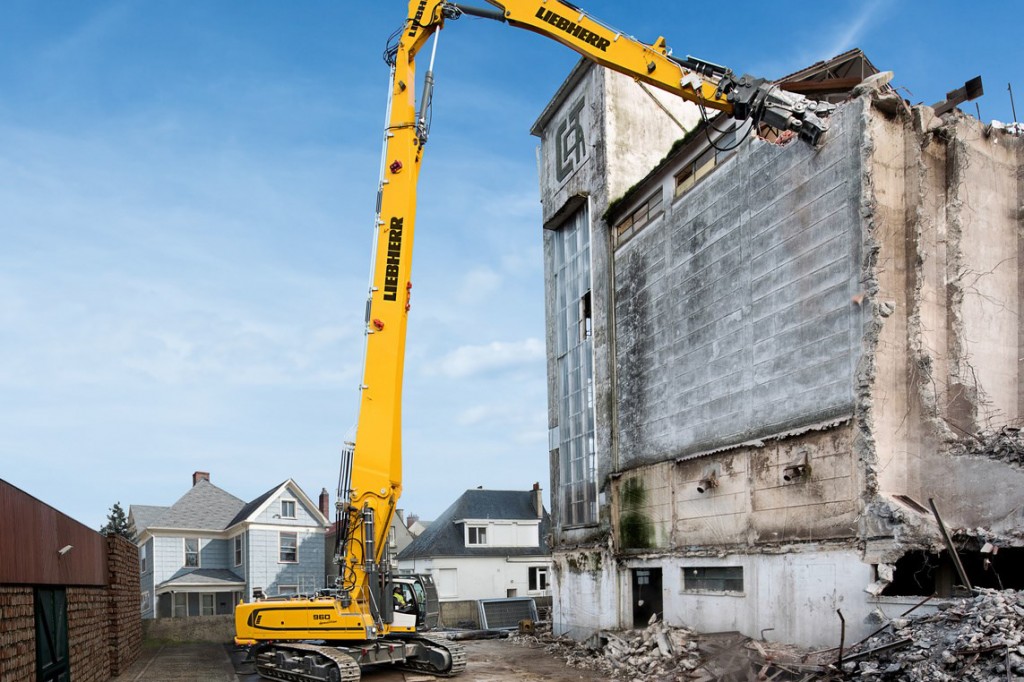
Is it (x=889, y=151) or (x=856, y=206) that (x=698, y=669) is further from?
(x=889, y=151)

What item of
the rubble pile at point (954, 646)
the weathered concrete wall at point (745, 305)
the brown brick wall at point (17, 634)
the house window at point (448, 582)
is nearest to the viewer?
the brown brick wall at point (17, 634)

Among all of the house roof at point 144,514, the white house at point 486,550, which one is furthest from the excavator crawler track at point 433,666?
the house roof at point 144,514

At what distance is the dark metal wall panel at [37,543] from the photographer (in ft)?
31.0

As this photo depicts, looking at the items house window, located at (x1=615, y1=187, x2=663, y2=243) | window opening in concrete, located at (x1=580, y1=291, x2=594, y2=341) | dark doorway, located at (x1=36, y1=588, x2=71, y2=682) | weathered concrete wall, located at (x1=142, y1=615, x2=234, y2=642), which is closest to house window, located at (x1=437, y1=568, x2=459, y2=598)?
weathered concrete wall, located at (x1=142, y1=615, x2=234, y2=642)

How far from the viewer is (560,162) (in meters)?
26.2

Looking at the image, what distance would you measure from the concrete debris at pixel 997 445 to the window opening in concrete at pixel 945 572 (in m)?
1.47

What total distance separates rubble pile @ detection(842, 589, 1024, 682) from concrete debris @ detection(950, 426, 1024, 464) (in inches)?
91.0

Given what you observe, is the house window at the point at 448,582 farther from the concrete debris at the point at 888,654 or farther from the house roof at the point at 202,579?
the concrete debris at the point at 888,654

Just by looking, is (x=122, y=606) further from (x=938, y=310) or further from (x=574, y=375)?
(x=938, y=310)

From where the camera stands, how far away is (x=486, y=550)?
4134 cm

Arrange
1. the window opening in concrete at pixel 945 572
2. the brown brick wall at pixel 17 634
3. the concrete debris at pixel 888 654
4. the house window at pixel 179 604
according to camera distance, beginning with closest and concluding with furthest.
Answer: the brown brick wall at pixel 17 634 → the concrete debris at pixel 888 654 → the window opening in concrete at pixel 945 572 → the house window at pixel 179 604

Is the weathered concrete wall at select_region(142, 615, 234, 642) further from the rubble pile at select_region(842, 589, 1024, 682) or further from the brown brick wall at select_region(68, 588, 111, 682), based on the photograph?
the rubble pile at select_region(842, 589, 1024, 682)

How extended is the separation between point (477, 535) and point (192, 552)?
13.4 m

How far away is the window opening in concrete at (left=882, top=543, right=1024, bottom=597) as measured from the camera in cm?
1315
